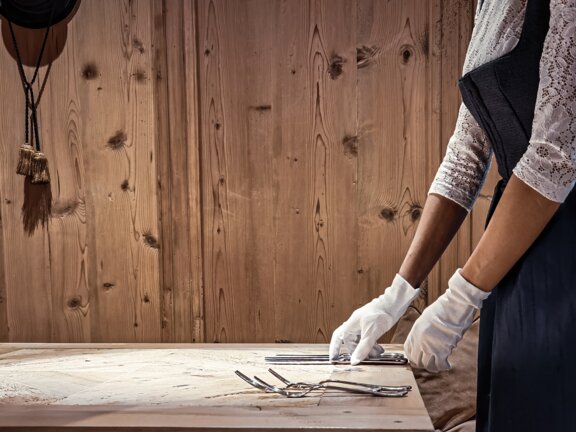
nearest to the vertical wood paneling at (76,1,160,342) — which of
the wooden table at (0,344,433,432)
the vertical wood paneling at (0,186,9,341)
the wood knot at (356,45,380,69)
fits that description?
the vertical wood paneling at (0,186,9,341)

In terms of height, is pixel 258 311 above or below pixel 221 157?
below

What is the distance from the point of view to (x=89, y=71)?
9.04 ft

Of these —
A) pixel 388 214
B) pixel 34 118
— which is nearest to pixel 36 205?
pixel 34 118

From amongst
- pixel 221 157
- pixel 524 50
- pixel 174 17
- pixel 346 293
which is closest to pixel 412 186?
pixel 346 293

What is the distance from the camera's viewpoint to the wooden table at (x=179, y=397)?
1161mm

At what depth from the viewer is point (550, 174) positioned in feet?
3.31

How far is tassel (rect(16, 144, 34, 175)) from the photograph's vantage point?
2.68 m

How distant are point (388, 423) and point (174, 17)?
2.03 m

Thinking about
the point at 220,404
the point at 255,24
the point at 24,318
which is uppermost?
the point at 255,24

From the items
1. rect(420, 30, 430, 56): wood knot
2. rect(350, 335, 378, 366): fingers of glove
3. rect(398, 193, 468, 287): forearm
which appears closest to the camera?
rect(398, 193, 468, 287): forearm

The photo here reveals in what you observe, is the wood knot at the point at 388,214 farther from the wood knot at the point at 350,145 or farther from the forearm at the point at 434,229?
the forearm at the point at 434,229

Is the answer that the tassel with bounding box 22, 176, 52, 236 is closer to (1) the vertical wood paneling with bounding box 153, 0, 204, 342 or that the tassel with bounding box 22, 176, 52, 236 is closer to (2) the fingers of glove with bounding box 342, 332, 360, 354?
(1) the vertical wood paneling with bounding box 153, 0, 204, 342

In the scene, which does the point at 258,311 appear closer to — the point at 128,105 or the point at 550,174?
the point at 128,105

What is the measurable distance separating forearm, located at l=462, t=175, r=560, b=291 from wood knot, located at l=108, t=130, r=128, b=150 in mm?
1956
